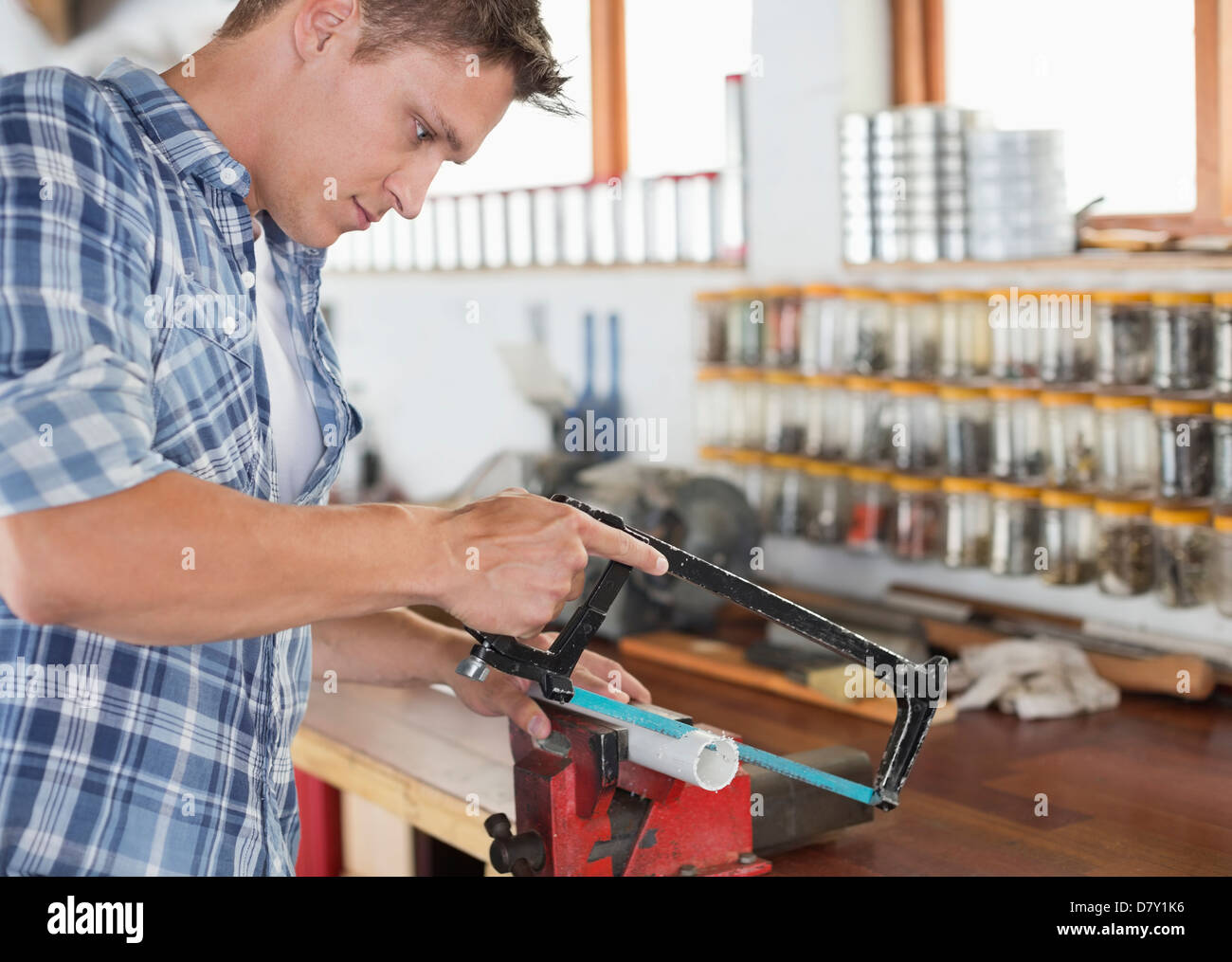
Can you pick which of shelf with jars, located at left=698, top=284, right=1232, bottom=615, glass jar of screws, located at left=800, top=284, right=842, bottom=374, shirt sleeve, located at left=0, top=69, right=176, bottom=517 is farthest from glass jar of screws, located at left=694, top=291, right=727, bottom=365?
shirt sleeve, located at left=0, top=69, right=176, bottom=517

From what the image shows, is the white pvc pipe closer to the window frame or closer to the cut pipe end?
the cut pipe end

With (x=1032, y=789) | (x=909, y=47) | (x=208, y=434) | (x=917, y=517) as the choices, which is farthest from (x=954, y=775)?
(x=909, y=47)

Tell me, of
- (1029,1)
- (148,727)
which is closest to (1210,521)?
(1029,1)

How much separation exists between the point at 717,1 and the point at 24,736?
2768mm

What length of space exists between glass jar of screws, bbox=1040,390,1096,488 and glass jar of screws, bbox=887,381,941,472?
0.77 feet

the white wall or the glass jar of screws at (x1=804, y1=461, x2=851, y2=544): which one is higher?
the white wall

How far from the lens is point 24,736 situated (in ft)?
2.84

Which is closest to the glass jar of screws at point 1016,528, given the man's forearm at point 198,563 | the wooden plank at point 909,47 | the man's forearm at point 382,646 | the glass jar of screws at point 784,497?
the glass jar of screws at point 784,497

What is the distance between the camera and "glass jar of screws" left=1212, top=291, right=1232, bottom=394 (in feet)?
6.15

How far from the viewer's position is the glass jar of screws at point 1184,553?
1.95 meters

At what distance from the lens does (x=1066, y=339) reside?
2115mm

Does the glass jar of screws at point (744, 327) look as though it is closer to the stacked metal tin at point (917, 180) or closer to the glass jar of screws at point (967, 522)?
the stacked metal tin at point (917, 180)
